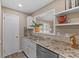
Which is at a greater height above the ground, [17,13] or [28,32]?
[17,13]

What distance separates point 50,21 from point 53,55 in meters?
1.83

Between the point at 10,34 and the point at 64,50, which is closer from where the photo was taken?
the point at 64,50

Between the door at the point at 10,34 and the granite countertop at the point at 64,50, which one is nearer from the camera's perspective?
the granite countertop at the point at 64,50

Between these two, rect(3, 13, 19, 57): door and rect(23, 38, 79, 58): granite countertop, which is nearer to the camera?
rect(23, 38, 79, 58): granite countertop

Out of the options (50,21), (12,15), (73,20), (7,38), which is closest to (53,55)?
(73,20)

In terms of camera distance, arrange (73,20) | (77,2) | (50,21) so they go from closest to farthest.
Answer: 1. (77,2)
2. (73,20)
3. (50,21)

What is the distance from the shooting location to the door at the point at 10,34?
16.8 ft

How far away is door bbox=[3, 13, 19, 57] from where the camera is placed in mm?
5133

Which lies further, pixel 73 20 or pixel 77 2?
pixel 73 20

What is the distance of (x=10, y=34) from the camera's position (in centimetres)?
541

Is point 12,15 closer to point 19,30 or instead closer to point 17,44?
point 19,30

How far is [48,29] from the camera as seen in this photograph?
13.2 ft

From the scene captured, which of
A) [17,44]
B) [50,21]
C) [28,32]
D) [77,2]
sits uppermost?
[77,2]

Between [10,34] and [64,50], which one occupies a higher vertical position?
[10,34]
